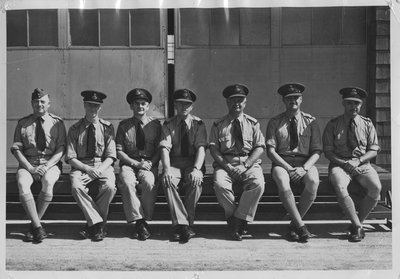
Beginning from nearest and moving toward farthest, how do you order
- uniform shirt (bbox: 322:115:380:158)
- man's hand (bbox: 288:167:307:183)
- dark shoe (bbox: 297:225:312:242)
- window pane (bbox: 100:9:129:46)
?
dark shoe (bbox: 297:225:312:242)
man's hand (bbox: 288:167:307:183)
uniform shirt (bbox: 322:115:380:158)
window pane (bbox: 100:9:129:46)

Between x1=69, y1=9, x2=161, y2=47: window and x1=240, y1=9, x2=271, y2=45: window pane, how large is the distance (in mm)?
766

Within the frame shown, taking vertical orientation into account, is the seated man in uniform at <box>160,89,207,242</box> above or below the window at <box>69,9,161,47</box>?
below

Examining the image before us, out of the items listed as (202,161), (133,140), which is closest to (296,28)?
(202,161)

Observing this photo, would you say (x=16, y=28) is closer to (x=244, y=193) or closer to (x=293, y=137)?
(x=244, y=193)

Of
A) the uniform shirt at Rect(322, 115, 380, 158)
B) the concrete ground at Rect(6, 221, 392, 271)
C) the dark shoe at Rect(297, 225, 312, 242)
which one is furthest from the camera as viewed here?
the uniform shirt at Rect(322, 115, 380, 158)

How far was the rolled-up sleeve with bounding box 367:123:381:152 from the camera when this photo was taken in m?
4.20

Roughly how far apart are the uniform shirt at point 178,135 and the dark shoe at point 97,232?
0.77 metres

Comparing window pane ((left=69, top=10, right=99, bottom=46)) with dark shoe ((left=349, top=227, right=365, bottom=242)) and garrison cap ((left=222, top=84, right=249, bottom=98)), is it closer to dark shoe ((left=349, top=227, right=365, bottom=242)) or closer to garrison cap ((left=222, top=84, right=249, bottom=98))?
garrison cap ((left=222, top=84, right=249, bottom=98))

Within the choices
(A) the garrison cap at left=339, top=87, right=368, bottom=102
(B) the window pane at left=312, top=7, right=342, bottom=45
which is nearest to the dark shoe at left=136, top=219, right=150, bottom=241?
(A) the garrison cap at left=339, top=87, right=368, bottom=102

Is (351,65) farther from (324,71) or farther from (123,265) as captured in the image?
(123,265)

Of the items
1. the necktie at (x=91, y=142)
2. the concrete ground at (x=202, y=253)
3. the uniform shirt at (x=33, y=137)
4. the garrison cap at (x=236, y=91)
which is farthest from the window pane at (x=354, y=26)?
the uniform shirt at (x=33, y=137)

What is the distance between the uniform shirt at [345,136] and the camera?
4.22 meters

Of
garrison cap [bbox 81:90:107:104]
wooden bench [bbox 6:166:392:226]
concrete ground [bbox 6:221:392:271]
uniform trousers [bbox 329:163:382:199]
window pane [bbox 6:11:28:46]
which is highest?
window pane [bbox 6:11:28:46]

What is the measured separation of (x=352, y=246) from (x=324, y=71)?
1694 millimetres
